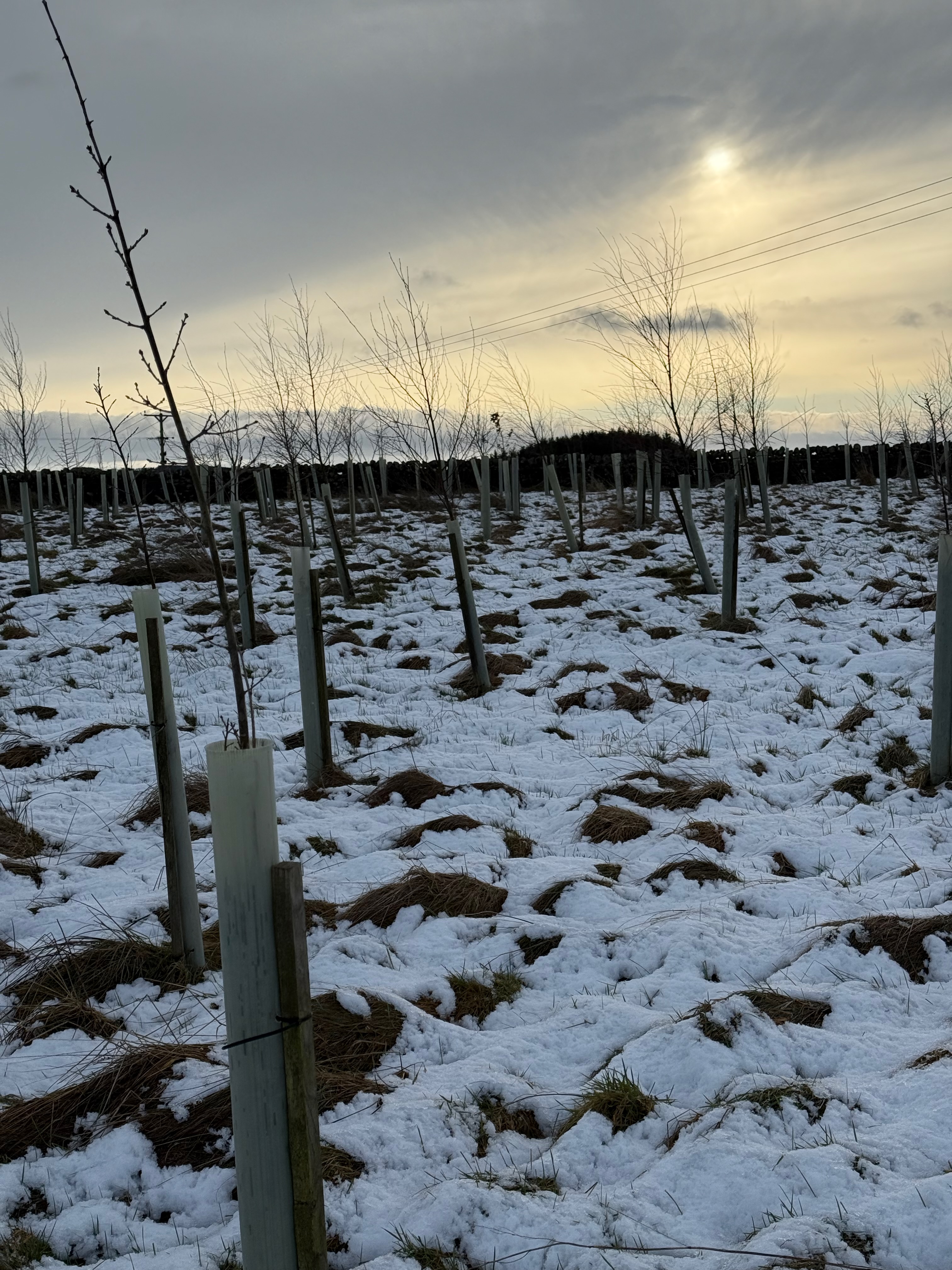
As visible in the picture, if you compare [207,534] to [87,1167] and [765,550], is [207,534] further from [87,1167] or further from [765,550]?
[765,550]

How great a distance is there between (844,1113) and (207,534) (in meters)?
2.24

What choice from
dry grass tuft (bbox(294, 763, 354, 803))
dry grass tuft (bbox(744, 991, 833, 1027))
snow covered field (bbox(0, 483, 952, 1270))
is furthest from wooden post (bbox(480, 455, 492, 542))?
dry grass tuft (bbox(744, 991, 833, 1027))

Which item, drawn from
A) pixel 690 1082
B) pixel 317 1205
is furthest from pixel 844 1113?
pixel 317 1205

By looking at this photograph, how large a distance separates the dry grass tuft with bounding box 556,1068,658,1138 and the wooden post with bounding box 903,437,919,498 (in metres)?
21.3

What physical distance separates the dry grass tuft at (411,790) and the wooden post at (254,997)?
3500 millimetres

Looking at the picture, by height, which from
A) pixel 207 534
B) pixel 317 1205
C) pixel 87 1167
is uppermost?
pixel 207 534

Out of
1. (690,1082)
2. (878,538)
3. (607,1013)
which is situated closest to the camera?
(690,1082)

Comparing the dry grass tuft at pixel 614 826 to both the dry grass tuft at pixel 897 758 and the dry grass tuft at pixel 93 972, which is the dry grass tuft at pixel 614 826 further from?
the dry grass tuft at pixel 93 972

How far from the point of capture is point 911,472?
22.2 meters

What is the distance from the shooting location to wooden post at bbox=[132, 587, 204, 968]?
11.2ft

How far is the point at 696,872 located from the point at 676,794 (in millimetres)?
1109

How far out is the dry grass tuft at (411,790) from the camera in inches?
211

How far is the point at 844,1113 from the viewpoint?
7.86ft

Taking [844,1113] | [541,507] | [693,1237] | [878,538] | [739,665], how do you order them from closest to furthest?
[693,1237]
[844,1113]
[739,665]
[878,538]
[541,507]
